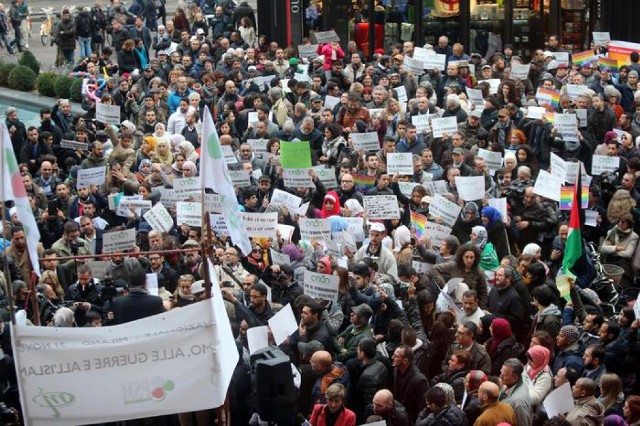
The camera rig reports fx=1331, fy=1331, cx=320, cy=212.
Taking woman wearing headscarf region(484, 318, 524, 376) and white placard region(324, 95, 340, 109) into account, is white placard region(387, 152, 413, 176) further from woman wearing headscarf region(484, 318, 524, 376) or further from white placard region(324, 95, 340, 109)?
woman wearing headscarf region(484, 318, 524, 376)

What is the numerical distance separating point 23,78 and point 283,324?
62.5 feet

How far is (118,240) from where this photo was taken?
14789mm

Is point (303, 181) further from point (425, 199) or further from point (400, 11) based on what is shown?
point (400, 11)

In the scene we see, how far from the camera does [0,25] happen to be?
35188 mm

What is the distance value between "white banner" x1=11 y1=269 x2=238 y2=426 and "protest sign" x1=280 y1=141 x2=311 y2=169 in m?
7.69

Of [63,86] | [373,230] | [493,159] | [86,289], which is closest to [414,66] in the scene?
[493,159]

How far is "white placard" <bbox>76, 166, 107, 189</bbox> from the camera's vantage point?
17.2m

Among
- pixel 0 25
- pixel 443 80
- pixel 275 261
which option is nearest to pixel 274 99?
pixel 443 80

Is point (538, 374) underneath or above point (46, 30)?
underneath

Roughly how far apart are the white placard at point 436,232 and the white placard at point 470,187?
0.96 metres

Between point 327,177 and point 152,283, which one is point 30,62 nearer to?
point 327,177

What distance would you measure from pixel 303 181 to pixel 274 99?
4699 mm

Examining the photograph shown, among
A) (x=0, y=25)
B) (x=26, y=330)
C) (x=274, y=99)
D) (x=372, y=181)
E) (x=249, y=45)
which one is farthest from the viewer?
(x=0, y=25)

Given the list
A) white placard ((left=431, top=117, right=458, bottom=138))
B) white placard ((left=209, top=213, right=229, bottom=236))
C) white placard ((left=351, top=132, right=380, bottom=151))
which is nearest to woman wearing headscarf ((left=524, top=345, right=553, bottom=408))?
white placard ((left=209, top=213, right=229, bottom=236))
